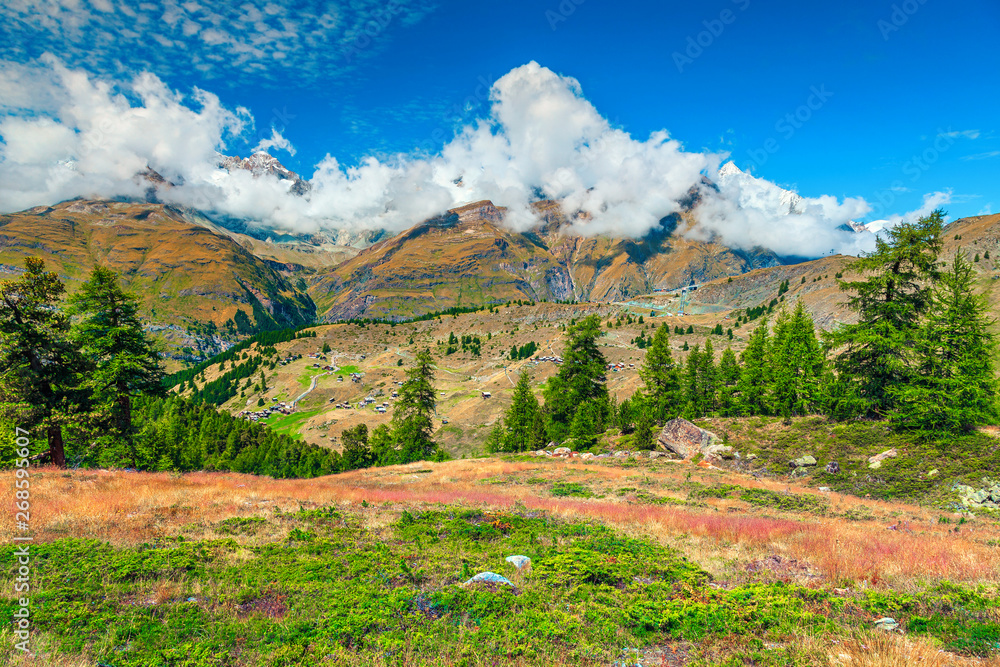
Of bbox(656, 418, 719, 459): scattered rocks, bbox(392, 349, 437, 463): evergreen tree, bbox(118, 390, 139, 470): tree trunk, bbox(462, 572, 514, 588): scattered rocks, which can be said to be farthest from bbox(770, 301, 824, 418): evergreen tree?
bbox(118, 390, 139, 470): tree trunk

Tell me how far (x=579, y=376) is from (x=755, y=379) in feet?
73.5

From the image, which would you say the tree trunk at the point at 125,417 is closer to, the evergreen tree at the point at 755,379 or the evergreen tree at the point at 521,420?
the evergreen tree at the point at 521,420

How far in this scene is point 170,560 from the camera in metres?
8.91

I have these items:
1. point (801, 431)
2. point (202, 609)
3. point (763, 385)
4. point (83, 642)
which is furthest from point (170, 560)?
point (763, 385)

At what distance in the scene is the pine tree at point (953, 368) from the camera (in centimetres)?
2528

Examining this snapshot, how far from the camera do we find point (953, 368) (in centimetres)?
2666

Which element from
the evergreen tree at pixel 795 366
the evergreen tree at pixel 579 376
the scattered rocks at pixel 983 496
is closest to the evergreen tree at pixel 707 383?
the evergreen tree at pixel 795 366

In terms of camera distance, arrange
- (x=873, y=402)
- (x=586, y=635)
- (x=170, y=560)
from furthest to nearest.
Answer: (x=873, y=402)
(x=170, y=560)
(x=586, y=635)

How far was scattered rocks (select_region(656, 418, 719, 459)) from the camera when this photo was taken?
36094mm

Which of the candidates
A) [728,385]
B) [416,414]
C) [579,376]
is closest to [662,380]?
[728,385]

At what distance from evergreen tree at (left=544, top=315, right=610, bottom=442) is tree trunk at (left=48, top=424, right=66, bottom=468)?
43.5 m

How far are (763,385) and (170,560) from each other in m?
57.6

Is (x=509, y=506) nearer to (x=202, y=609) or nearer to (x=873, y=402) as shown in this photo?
(x=202, y=609)

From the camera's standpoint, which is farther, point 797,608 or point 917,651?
point 797,608
